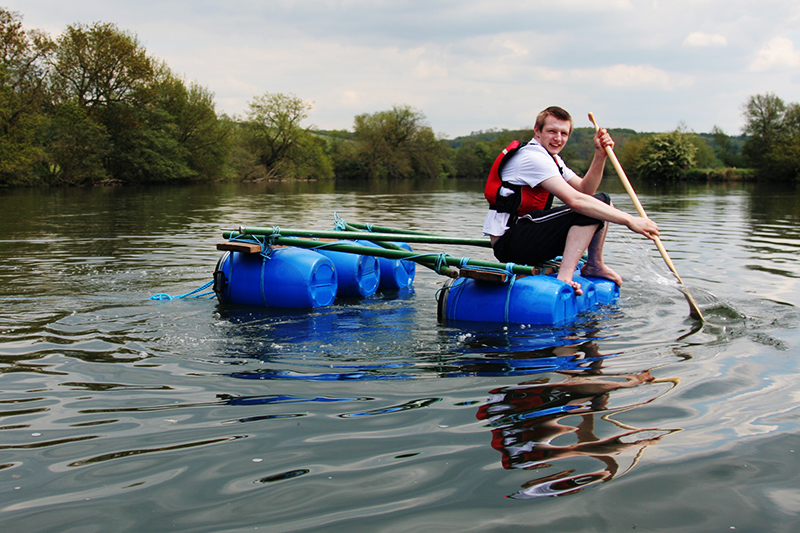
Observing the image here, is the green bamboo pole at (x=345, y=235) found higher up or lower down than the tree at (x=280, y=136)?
lower down

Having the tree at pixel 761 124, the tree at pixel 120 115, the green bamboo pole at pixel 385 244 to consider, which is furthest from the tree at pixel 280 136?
the green bamboo pole at pixel 385 244

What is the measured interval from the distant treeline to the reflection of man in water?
4105 cm

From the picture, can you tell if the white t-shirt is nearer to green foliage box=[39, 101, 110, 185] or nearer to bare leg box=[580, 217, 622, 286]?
bare leg box=[580, 217, 622, 286]

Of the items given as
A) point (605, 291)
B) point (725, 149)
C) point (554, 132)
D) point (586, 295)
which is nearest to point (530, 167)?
point (554, 132)

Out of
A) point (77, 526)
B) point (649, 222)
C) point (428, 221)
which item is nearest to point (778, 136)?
point (428, 221)

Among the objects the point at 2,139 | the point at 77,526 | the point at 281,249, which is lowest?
the point at 77,526

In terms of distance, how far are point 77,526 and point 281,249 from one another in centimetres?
465

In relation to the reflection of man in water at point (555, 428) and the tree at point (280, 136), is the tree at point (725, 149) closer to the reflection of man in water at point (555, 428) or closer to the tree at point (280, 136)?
the tree at point (280, 136)

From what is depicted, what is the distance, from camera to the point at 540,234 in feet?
18.8

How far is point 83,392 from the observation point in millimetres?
3932

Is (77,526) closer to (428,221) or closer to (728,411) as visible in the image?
(728,411)

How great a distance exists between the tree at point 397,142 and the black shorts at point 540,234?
82.2m

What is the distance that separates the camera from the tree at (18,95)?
120 feet

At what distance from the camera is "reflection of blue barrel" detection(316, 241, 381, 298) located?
7.40 m
